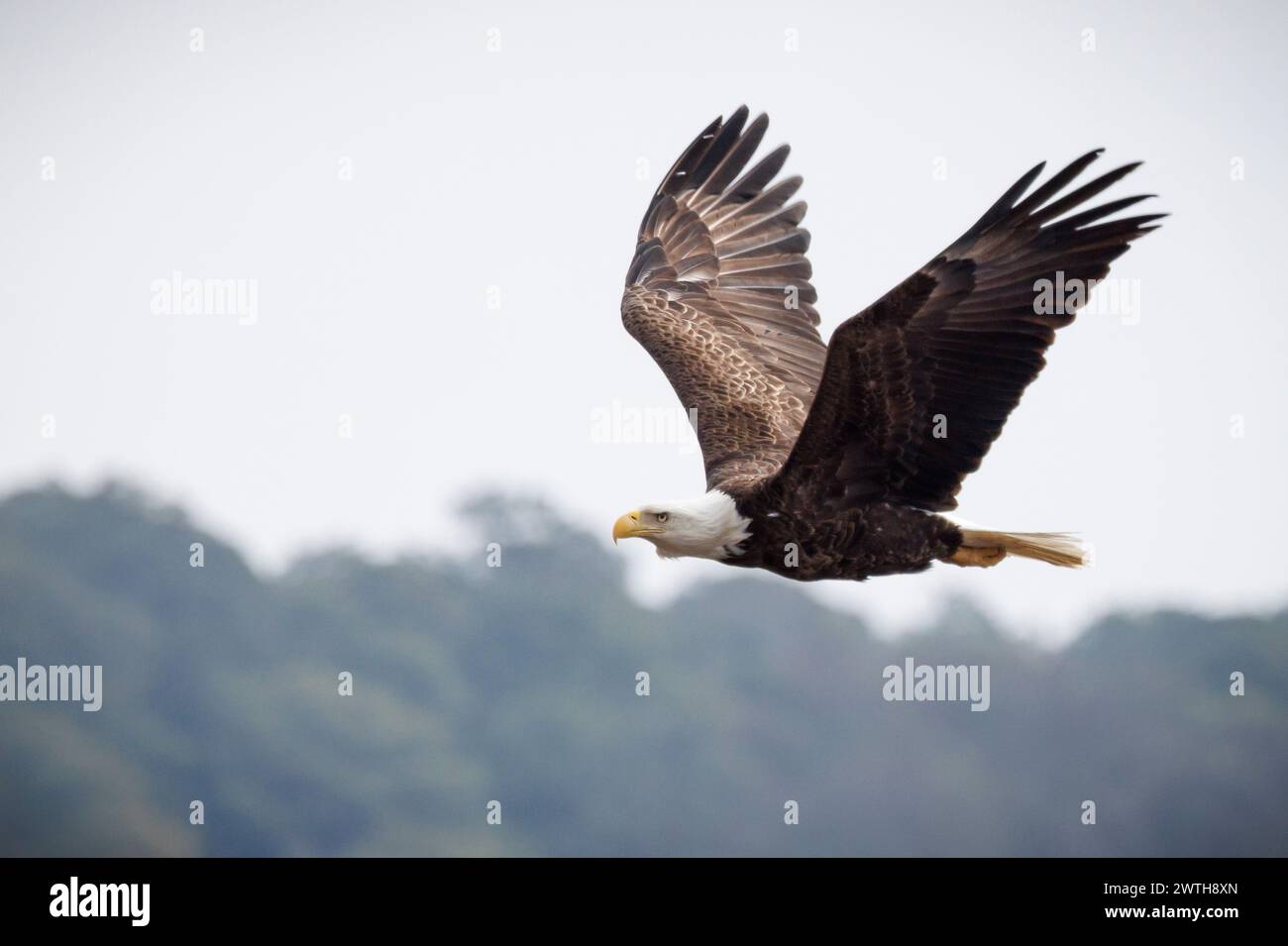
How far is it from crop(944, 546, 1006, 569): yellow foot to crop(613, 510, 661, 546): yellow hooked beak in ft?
5.50

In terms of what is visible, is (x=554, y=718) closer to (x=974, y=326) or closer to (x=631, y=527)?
(x=631, y=527)

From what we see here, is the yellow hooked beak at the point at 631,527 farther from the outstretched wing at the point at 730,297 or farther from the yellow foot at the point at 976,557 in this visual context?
the yellow foot at the point at 976,557

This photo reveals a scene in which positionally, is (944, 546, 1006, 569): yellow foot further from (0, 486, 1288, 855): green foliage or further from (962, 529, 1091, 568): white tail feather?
(0, 486, 1288, 855): green foliage

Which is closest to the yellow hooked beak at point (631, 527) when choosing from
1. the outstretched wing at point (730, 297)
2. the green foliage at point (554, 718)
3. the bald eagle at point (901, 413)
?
the bald eagle at point (901, 413)

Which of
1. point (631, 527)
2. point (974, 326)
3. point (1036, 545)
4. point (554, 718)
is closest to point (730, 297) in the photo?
point (631, 527)

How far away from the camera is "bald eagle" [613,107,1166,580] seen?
11.1 m

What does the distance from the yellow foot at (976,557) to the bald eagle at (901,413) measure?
0.5 inches

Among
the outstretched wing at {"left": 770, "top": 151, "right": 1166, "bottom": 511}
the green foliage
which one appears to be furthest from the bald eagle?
the green foliage

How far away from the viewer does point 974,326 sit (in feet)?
36.9

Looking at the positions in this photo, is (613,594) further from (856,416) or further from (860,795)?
(856,416)

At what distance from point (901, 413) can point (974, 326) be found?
2.05 ft

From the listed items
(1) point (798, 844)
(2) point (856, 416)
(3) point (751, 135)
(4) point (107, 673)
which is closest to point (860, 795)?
(1) point (798, 844)

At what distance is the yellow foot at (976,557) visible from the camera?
480 inches
